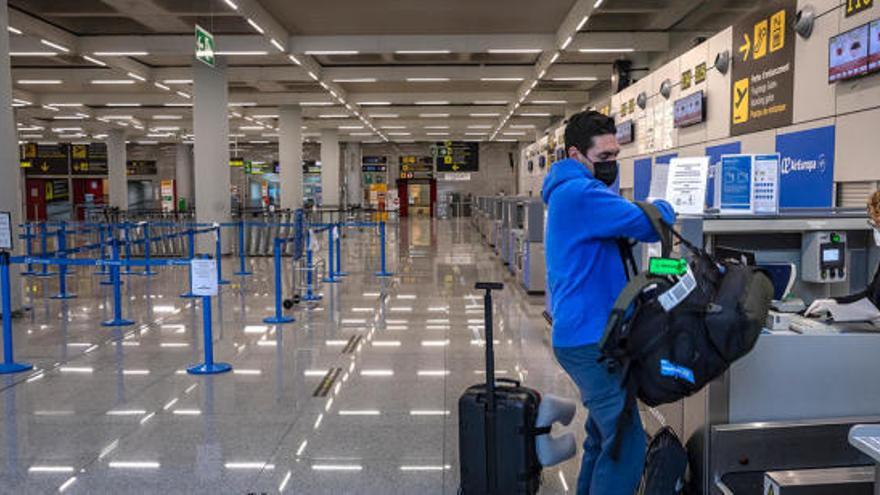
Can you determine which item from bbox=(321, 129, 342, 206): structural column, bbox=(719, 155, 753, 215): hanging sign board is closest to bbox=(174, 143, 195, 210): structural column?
bbox=(321, 129, 342, 206): structural column

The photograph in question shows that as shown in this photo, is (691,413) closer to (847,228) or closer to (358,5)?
(847,228)

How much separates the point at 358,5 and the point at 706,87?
6.41m

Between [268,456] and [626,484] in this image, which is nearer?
[626,484]

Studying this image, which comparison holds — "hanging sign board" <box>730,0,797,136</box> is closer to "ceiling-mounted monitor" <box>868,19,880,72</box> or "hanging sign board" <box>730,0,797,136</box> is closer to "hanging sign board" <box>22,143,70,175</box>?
"ceiling-mounted monitor" <box>868,19,880,72</box>

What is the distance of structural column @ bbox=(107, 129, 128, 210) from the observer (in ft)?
108

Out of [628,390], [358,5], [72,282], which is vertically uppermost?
[358,5]

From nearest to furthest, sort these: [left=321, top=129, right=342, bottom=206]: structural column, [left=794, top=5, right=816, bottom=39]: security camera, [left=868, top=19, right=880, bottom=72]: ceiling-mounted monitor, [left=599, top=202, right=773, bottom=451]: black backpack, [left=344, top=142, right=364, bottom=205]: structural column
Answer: [left=599, top=202, right=773, bottom=451]: black backpack < [left=868, top=19, right=880, bottom=72]: ceiling-mounted monitor < [left=794, top=5, right=816, bottom=39]: security camera < [left=321, top=129, right=342, bottom=206]: structural column < [left=344, top=142, right=364, bottom=205]: structural column

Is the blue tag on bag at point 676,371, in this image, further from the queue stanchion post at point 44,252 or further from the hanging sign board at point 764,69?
Answer: the queue stanchion post at point 44,252

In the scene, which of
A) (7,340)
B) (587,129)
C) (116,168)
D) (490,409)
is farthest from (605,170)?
(116,168)

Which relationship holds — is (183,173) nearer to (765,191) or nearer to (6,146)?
(6,146)

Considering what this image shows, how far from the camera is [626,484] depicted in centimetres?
265

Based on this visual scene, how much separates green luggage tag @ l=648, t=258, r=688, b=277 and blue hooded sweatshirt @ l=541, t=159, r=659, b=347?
9cm

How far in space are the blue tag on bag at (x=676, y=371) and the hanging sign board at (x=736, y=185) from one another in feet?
5.38

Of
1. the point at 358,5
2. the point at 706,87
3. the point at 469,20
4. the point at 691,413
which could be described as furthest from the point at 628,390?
the point at 469,20
